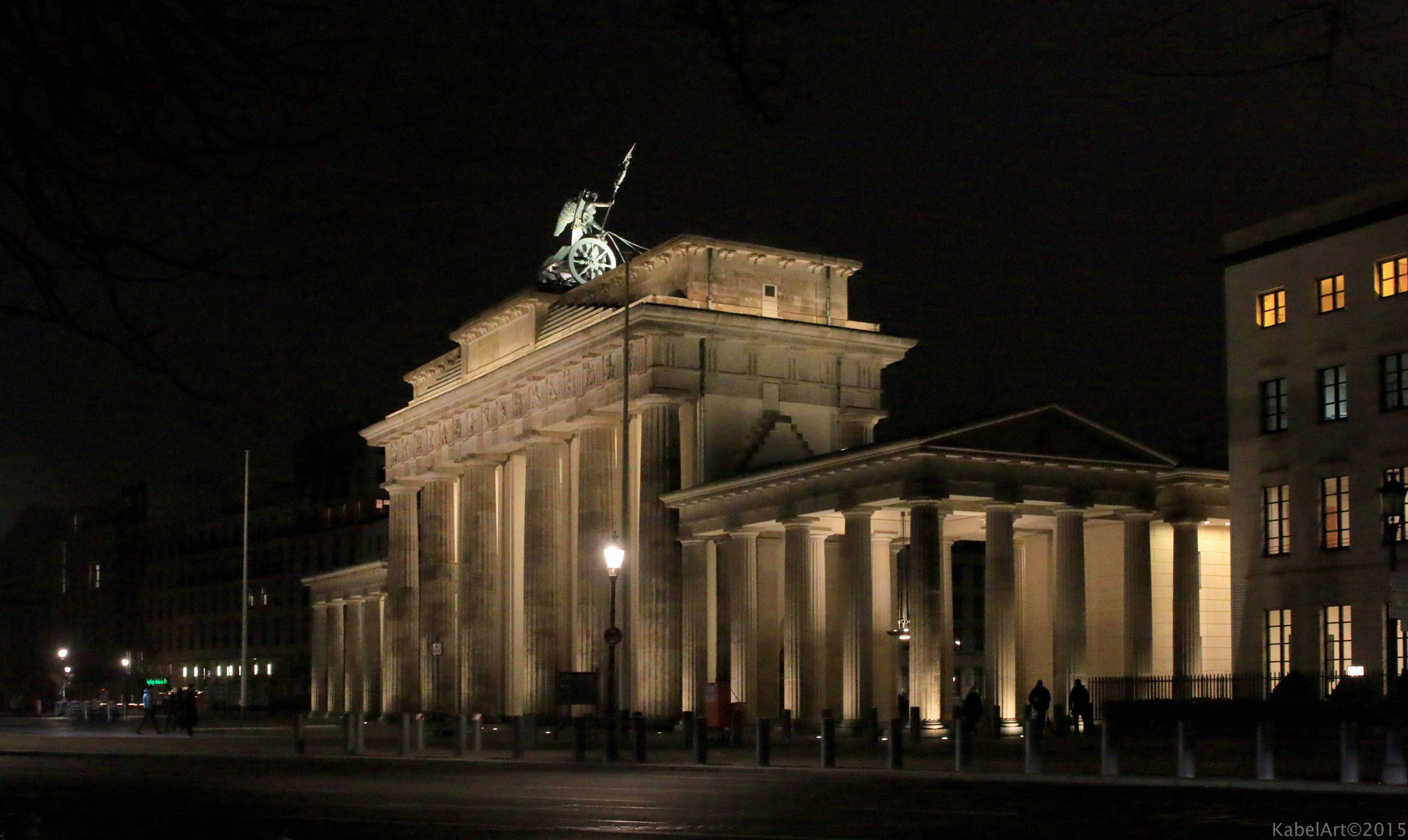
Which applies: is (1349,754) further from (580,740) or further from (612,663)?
(612,663)

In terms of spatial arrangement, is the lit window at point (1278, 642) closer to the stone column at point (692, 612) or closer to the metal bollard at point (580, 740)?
the metal bollard at point (580, 740)

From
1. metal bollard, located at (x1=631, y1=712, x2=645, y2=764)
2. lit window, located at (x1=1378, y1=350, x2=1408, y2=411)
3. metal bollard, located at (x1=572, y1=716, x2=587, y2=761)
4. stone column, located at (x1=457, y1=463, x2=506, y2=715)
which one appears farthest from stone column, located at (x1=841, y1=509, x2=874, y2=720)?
stone column, located at (x1=457, y1=463, x2=506, y2=715)

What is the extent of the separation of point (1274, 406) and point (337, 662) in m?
65.3

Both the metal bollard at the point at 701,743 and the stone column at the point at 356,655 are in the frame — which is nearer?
the metal bollard at the point at 701,743

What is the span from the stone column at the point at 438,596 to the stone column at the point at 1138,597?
33.0 meters

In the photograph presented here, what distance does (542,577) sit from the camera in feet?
225

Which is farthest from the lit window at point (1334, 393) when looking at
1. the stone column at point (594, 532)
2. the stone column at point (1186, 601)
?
the stone column at point (594, 532)

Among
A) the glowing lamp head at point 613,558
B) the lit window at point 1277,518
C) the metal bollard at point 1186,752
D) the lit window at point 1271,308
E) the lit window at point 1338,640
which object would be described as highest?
the lit window at point 1271,308

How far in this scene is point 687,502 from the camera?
60562 mm

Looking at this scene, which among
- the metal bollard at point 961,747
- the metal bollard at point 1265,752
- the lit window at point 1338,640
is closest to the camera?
the metal bollard at point 1265,752

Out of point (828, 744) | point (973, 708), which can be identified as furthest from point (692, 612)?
point (828, 744)

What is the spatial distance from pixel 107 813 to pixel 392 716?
5842 centimetres

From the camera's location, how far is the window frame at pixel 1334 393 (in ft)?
147

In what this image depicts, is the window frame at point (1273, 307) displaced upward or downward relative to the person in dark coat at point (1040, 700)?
upward
